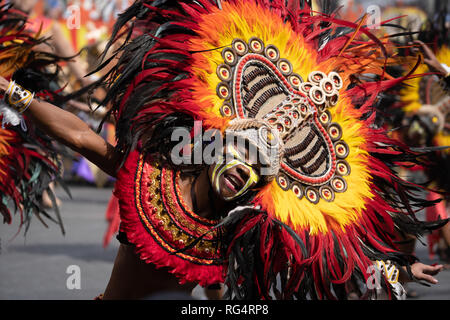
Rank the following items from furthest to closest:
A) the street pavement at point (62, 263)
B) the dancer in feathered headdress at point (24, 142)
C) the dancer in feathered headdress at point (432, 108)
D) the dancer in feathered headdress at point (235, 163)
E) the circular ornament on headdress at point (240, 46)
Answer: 1. the dancer in feathered headdress at point (432, 108)
2. the street pavement at point (62, 263)
3. the dancer in feathered headdress at point (24, 142)
4. the circular ornament on headdress at point (240, 46)
5. the dancer in feathered headdress at point (235, 163)

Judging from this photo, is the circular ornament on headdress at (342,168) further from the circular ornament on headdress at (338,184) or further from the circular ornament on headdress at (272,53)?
the circular ornament on headdress at (272,53)

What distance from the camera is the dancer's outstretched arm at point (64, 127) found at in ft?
6.79

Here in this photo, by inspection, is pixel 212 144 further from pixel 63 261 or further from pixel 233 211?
pixel 63 261

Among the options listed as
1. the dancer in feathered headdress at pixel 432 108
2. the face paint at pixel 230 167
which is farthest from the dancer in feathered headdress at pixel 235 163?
the dancer in feathered headdress at pixel 432 108

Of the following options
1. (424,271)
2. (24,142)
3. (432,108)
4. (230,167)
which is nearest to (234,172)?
(230,167)

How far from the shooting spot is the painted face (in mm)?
2129

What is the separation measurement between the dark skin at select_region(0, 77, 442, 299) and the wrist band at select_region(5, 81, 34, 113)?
0.02 meters

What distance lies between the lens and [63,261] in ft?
17.1

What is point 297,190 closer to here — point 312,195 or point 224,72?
point 312,195

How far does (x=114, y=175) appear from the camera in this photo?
2268 millimetres

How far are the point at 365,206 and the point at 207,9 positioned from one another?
1.10 m

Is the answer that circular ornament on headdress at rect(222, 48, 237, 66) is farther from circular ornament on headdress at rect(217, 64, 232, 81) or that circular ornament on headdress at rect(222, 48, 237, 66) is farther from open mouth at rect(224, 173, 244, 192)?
open mouth at rect(224, 173, 244, 192)

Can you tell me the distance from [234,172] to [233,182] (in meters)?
0.04
